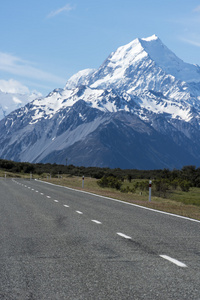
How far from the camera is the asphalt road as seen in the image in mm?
6367

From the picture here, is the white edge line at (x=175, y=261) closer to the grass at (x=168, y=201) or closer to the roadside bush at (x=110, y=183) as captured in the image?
the grass at (x=168, y=201)

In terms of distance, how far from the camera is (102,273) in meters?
7.37

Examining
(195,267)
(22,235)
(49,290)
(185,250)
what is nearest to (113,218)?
(22,235)

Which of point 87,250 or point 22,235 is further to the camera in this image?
point 22,235

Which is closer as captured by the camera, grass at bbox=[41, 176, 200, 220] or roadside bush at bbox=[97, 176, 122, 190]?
grass at bbox=[41, 176, 200, 220]

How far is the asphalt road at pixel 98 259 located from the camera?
6367 mm

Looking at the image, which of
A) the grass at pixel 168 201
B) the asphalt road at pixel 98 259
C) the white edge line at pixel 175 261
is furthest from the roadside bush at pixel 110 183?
the white edge line at pixel 175 261

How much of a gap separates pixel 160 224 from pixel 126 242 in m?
3.93

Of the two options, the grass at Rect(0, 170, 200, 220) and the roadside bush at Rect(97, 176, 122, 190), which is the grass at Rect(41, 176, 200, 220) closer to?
the grass at Rect(0, 170, 200, 220)

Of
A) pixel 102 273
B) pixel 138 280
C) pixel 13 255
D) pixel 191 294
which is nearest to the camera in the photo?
pixel 191 294

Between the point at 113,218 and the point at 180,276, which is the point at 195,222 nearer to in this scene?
the point at 113,218

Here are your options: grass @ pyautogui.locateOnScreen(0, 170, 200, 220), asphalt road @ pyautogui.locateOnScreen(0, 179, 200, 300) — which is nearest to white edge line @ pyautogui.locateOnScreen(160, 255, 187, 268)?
asphalt road @ pyautogui.locateOnScreen(0, 179, 200, 300)

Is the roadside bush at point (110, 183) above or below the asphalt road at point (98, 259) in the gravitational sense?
above

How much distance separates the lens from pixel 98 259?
851cm
